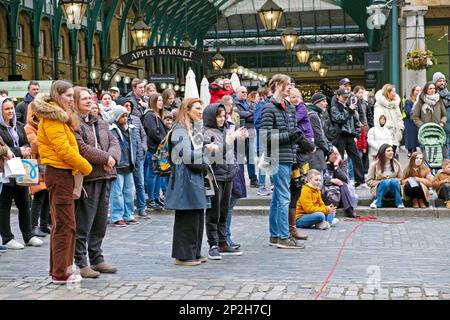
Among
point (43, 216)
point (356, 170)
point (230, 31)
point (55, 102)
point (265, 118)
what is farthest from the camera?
point (230, 31)

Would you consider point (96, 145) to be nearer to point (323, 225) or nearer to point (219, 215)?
point (219, 215)

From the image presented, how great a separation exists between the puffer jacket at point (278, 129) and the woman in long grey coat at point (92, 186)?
205 centimetres

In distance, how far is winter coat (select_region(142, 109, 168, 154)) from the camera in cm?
1384

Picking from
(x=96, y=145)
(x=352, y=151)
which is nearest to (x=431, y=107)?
(x=352, y=151)

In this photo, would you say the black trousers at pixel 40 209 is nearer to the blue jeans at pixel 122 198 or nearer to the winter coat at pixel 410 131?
the blue jeans at pixel 122 198

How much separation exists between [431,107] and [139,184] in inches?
240

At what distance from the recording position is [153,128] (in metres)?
13.8

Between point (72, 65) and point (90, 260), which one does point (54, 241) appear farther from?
point (72, 65)

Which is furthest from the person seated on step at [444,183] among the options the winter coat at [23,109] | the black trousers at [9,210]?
the winter coat at [23,109]

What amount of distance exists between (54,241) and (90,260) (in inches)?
31.1

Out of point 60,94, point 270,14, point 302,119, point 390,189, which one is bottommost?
point 390,189

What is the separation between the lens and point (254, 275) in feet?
27.9

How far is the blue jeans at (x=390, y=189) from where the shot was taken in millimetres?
13742
